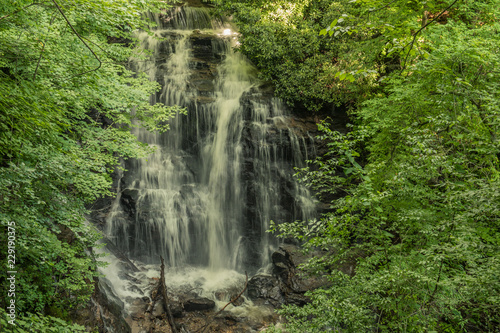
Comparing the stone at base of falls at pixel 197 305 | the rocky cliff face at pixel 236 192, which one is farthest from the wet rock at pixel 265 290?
the stone at base of falls at pixel 197 305

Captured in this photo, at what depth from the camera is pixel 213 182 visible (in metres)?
13.2

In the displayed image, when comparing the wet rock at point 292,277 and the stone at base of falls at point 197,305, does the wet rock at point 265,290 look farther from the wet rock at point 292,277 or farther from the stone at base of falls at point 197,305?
the stone at base of falls at point 197,305

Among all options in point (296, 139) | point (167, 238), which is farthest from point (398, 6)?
point (167, 238)

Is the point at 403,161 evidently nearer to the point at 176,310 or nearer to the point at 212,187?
the point at 176,310

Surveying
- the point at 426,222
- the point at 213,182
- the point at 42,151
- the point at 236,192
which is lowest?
the point at 426,222

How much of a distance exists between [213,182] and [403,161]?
8.66 m

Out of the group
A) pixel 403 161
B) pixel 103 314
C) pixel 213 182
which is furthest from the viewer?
pixel 213 182

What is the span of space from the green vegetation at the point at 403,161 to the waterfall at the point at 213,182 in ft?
5.66

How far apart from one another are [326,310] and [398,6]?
9253 millimetres

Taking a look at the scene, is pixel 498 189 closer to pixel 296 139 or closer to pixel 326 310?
pixel 326 310

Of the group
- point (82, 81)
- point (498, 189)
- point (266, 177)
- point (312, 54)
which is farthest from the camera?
point (312, 54)

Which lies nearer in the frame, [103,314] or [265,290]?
[103,314]

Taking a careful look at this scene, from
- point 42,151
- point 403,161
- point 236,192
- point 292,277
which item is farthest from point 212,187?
point 42,151

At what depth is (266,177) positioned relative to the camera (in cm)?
1305
